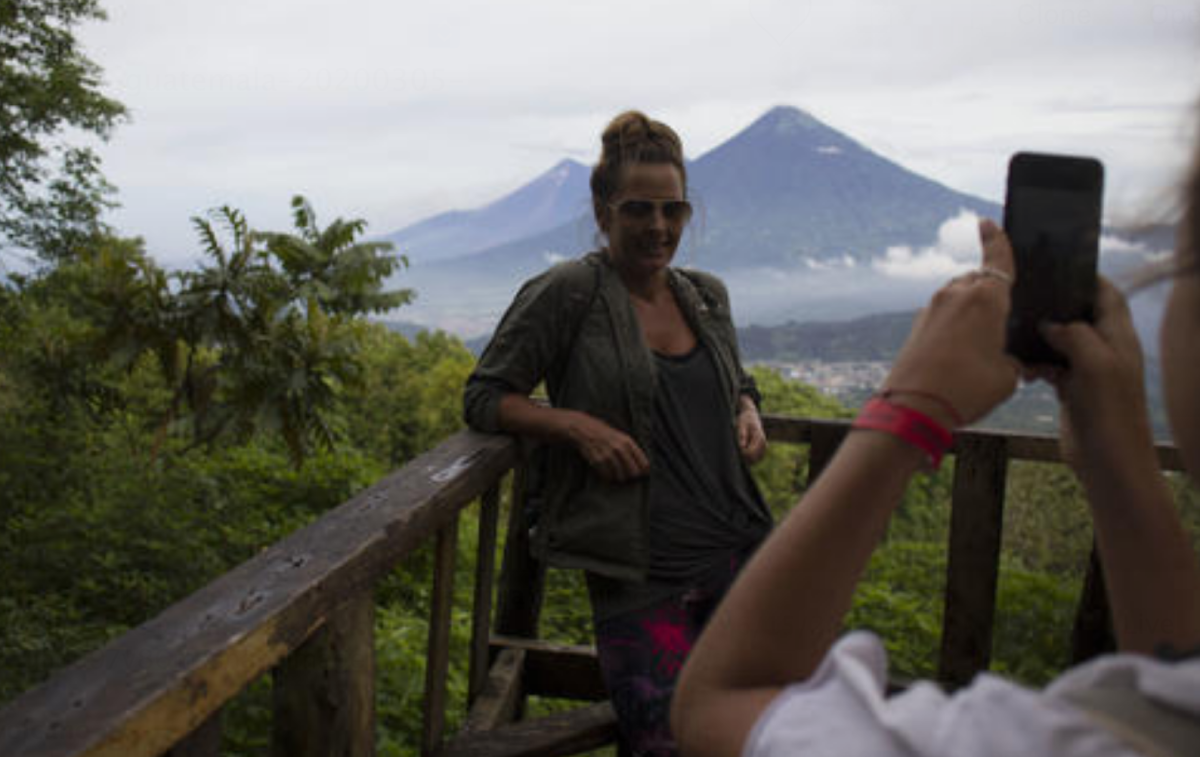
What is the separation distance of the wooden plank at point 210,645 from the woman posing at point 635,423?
0.41 m

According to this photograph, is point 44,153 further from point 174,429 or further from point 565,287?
point 565,287

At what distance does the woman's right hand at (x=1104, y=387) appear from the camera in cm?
78

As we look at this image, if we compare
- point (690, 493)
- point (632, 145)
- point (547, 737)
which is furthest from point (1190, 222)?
point (547, 737)

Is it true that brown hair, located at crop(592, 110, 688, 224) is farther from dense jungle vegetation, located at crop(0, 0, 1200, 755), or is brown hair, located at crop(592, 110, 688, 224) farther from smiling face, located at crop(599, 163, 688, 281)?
dense jungle vegetation, located at crop(0, 0, 1200, 755)

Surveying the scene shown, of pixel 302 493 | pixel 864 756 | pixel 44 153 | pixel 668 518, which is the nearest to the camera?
pixel 864 756

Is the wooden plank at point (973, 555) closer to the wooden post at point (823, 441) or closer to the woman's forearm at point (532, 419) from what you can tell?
the wooden post at point (823, 441)

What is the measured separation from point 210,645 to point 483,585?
1.47 metres

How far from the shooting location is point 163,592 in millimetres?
6309

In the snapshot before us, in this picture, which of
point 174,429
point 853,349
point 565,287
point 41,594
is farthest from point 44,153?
point 853,349

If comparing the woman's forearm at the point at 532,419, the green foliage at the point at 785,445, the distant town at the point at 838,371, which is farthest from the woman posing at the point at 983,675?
the distant town at the point at 838,371

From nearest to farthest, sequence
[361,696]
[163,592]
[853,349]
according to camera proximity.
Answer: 1. [361,696]
2. [163,592]
3. [853,349]

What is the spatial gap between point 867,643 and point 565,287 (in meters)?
1.57

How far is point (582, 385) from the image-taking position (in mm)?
2186

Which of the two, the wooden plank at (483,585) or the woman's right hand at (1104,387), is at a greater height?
the woman's right hand at (1104,387)
